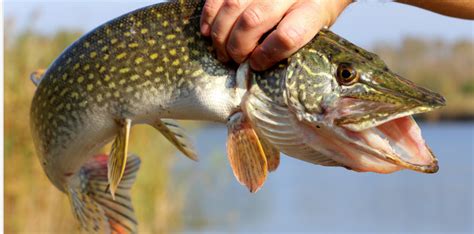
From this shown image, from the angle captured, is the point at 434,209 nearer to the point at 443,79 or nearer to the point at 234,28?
the point at 443,79

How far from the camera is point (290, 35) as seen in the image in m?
1.82

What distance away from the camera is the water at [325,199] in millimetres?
7664

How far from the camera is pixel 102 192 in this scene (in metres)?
2.51

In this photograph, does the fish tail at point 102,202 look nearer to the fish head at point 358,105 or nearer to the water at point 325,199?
the fish head at point 358,105

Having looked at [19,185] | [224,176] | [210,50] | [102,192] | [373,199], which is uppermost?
[210,50]

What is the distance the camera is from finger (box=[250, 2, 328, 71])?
71.9 inches

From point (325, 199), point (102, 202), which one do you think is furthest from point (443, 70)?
point (102, 202)

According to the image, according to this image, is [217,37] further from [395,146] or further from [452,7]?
[452,7]

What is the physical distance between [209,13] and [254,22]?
150 millimetres

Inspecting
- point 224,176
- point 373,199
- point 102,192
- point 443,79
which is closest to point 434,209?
point 373,199

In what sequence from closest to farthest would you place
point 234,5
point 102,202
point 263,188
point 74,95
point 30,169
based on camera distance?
point 234,5 → point 74,95 → point 102,202 → point 30,169 → point 263,188

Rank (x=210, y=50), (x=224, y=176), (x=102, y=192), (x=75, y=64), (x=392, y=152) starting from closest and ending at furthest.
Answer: (x=392, y=152), (x=210, y=50), (x=75, y=64), (x=102, y=192), (x=224, y=176)

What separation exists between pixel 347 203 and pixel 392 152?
1154 centimetres

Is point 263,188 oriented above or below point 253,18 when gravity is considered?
below
